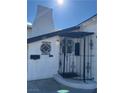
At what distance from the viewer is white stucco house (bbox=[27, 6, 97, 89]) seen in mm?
3986

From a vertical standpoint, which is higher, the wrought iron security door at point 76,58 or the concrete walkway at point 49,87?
the wrought iron security door at point 76,58

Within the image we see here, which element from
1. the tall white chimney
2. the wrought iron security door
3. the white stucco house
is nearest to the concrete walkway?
the white stucco house

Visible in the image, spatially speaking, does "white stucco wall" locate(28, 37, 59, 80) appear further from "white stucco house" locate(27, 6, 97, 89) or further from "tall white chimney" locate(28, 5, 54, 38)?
"tall white chimney" locate(28, 5, 54, 38)

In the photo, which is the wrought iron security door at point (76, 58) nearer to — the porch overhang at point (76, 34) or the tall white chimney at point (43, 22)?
the porch overhang at point (76, 34)

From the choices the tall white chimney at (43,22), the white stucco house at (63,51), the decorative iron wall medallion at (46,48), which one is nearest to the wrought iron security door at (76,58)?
the white stucco house at (63,51)

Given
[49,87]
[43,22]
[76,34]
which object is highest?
[43,22]

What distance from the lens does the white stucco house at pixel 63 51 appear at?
3.99 metres

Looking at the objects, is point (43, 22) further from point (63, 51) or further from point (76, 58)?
point (76, 58)

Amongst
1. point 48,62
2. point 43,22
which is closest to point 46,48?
point 48,62

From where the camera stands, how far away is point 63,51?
448 centimetres

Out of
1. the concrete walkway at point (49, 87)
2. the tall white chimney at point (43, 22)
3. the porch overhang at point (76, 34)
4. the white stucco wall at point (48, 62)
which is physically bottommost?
the concrete walkway at point (49, 87)
